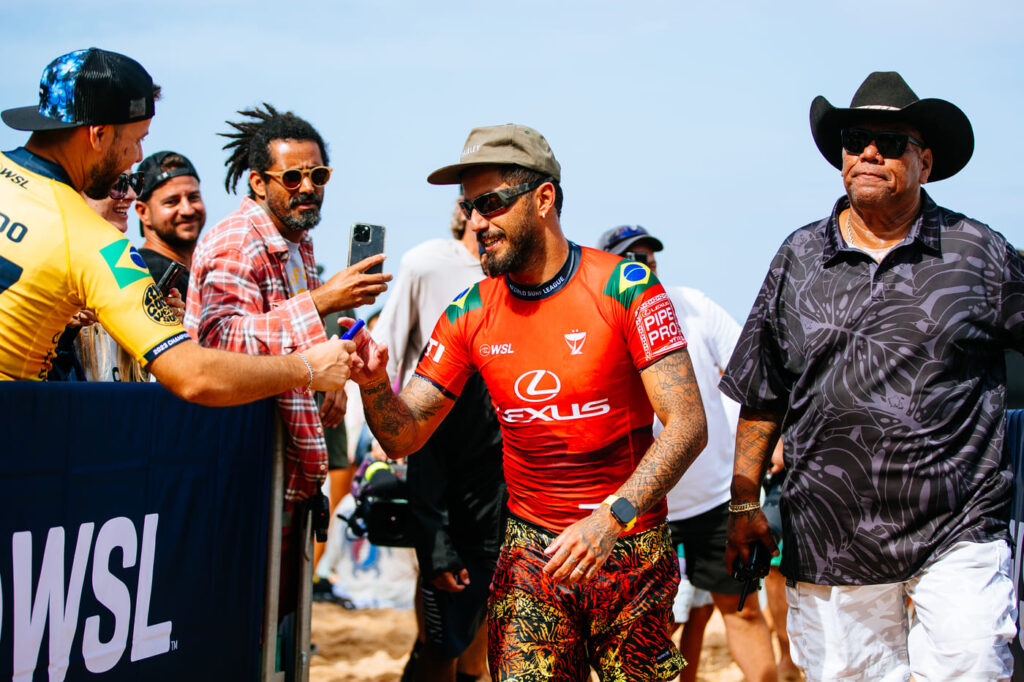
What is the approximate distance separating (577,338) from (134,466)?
5.74 feet

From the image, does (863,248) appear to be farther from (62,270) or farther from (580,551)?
(62,270)

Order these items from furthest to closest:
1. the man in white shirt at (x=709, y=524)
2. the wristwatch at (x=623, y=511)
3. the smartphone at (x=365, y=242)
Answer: the man in white shirt at (x=709, y=524), the smartphone at (x=365, y=242), the wristwatch at (x=623, y=511)

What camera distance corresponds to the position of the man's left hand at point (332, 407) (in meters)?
4.72

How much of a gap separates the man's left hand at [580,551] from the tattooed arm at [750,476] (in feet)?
2.94

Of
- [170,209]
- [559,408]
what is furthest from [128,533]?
[170,209]

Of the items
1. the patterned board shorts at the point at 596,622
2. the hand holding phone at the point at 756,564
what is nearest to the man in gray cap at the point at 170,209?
the patterned board shorts at the point at 596,622

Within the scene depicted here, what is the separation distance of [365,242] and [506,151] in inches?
28.1

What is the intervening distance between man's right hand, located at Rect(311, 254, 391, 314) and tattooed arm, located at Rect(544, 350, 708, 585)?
3.73ft

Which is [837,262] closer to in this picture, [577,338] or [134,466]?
[577,338]

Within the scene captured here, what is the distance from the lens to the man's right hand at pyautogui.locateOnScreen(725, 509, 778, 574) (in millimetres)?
3793

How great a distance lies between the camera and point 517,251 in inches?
145

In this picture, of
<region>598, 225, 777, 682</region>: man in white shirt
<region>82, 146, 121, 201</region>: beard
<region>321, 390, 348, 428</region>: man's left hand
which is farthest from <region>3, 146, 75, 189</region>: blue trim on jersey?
<region>598, 225, 777, 682</region>: man in white shirt

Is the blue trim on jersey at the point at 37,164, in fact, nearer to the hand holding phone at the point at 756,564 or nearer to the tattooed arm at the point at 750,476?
the tattooed arm at the point at 750,476

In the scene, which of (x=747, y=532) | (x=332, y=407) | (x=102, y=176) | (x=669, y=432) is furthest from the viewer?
(x=332, y=407)
